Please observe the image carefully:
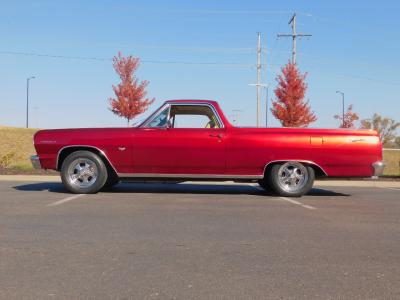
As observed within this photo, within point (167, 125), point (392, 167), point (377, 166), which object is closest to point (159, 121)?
point (167, 125)

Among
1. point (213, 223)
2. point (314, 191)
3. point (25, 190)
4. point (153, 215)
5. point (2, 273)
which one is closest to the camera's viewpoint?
point (2, 273)

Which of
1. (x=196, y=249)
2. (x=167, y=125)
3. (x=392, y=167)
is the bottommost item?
(x=196, y=249)

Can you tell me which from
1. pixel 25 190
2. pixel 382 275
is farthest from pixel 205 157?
pixel 382 275

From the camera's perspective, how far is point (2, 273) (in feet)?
12.5

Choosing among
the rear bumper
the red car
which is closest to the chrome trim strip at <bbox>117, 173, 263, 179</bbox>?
the red car

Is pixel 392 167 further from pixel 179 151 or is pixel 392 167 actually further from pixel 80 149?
pixel 80 149

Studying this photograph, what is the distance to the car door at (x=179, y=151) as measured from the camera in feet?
29.6

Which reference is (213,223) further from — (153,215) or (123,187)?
(123,187)

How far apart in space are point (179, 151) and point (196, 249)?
4.49 metres

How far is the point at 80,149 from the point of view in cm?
923

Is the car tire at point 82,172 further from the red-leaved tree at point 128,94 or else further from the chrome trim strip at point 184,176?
the red-leaved tree at point 128,94

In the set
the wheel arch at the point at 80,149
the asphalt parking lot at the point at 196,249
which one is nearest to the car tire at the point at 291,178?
the asphalt parking lot at the point at 196,249

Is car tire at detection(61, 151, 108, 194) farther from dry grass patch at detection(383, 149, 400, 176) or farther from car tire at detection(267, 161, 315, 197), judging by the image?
dry grass patch at detection(383, 149, 400, 176)

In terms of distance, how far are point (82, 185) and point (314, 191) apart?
4886 millimetres
